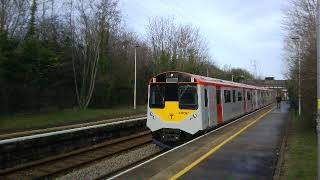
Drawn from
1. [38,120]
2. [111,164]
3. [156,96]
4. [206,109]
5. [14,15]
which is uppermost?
[14,15]

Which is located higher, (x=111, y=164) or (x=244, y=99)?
(x=244, y=99)

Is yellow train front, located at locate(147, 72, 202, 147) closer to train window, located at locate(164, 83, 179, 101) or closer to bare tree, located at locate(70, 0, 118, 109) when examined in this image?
train window, located at locate(164, 83, 179, 101)

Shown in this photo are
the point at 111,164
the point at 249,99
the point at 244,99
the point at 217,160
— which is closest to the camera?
the point at 217,160

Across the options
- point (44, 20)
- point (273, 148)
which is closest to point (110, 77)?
point (44, 20)

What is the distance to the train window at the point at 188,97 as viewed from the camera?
1430cm

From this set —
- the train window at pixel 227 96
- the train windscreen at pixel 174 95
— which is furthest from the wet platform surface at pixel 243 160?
the train window at pixel 227 96

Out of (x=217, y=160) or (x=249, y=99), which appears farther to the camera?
(x=249, y=99)

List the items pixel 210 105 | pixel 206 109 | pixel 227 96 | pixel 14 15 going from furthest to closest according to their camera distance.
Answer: pixel 14 15 < pixel 227 96 < pixel 210 105 < pixel 206 109

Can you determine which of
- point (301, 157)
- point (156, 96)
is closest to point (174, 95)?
point (156, 96)

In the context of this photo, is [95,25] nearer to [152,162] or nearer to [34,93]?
[34,93]

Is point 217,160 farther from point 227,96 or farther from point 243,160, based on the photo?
point 227,96

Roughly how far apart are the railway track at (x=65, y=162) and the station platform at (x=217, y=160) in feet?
10.0

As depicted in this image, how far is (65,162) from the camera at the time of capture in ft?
42.0

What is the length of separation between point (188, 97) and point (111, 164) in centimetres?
404
